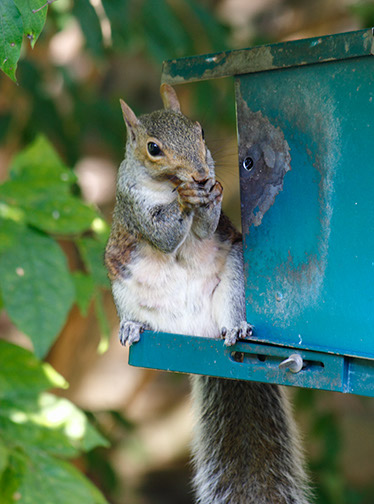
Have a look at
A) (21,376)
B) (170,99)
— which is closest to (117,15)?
(170,99)

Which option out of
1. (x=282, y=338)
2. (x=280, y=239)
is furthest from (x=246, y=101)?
(x=282, y=338)

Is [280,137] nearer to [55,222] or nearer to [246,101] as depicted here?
[246,101]

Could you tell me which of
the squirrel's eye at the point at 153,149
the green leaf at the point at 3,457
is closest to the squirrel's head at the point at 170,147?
the squirrel's eye at the point at 153,149

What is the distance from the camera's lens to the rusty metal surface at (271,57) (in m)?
1.11

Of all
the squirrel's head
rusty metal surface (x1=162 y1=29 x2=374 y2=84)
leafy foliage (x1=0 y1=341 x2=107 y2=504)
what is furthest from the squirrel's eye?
leafy foliage (x1=0 y1=341 x2=107 y2=504)

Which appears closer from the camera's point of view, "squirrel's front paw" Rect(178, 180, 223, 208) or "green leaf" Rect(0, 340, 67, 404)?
"squirrel's front paw" Rect(178, 180, 223, 208)

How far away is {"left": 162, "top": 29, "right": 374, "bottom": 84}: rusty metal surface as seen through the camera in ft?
3.65

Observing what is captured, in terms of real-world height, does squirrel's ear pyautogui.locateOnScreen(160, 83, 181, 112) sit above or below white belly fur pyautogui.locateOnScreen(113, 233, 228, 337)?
above

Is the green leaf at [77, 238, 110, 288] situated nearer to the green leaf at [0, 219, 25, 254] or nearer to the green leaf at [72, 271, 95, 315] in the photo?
the green leaf at [72, 271, 95, 315]

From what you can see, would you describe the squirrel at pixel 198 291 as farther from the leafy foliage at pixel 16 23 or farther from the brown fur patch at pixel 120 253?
the leafy foliage at pixel 16 23

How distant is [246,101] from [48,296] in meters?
0.48

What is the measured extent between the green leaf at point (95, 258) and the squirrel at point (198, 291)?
0.08m

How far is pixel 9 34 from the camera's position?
0.87m

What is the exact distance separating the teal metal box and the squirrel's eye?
5.8 inches
